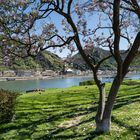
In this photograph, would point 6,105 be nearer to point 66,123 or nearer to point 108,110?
point 66,123

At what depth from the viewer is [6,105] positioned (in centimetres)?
2189

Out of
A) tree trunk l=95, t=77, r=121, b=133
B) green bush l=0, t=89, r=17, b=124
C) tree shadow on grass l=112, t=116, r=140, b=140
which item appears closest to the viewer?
tree trunk l=95, t=77, r=121, b=133

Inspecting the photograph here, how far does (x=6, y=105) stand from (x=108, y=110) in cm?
667

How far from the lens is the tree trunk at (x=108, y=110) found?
61.0 feet

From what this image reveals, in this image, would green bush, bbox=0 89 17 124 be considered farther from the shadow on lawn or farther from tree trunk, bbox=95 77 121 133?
tree trunk, bbox=95 77 121 133

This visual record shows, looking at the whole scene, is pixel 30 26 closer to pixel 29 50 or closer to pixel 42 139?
pixel 29 50

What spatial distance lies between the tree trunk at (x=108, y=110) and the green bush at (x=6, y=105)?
19.9 feet

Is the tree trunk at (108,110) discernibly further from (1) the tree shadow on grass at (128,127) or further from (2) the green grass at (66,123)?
(1) the tree shadow on grass at (128,127)

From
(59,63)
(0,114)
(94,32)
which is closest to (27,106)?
(59,63)

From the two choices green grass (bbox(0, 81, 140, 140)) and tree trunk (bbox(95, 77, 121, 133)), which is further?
green grass (bbox(0, 81, 140, 140))

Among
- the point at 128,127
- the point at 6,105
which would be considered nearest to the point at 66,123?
the point at 6,105

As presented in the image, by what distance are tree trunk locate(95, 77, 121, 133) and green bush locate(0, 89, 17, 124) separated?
239 inches

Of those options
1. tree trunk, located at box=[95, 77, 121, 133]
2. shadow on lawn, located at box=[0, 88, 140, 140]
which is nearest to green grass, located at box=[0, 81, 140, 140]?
shadow on lawn, located at box=[0, 88, 140, 140]

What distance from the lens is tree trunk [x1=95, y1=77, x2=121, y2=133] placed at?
18.6m
